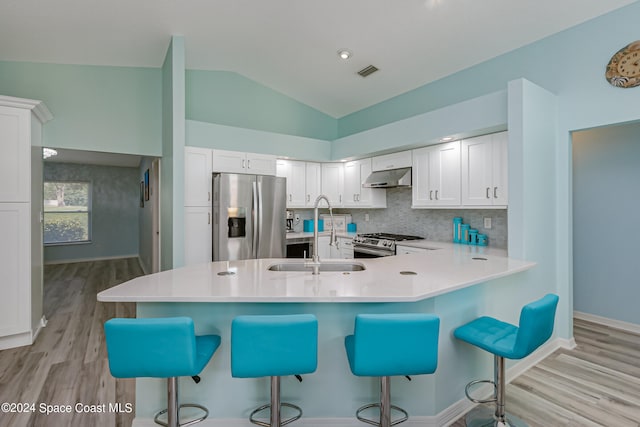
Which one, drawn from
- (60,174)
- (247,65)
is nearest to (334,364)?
(247,65)

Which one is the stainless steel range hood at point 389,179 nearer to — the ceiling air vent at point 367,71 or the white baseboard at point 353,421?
the ceiling air vent at point 367,71

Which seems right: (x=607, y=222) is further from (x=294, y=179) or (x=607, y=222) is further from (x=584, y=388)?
(x=294, y=179)

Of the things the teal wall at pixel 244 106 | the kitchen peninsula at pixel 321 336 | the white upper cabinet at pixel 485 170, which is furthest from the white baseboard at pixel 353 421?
the teal wall at pixel 244 106

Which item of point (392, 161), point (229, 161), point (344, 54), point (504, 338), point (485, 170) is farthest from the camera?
point (392, 161)

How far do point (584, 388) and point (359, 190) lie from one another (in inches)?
131

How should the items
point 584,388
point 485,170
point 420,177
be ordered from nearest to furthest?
point 584,388
point 485,170
point 420,177

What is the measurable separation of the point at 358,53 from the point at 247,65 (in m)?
1.56

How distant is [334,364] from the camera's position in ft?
6.50

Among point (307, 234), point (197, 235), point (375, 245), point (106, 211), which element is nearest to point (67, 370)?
point (197, 235)

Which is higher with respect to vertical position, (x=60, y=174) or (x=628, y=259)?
(x=60, y=174)

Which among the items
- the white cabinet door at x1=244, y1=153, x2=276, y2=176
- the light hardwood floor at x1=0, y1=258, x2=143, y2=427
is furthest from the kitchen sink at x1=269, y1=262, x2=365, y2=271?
the white cabinet door at x1=244, y1=153, x2=276, y2=176

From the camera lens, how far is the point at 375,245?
168 inches

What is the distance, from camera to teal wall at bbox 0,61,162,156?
372 cm

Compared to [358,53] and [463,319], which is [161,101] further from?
[463,319]
